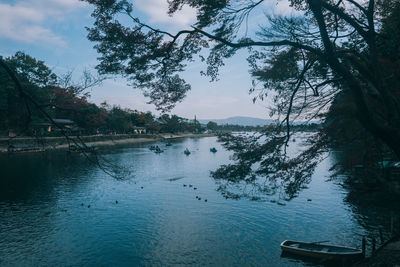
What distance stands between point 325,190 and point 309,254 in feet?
47.6

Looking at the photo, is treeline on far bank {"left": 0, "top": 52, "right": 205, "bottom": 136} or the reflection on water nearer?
treeline on far bank {"left": 0, "top": 52, "right": 205, "bottom": 136}

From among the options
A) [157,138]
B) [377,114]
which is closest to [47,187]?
[377,114]

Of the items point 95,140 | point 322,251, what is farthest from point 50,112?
point 322,251

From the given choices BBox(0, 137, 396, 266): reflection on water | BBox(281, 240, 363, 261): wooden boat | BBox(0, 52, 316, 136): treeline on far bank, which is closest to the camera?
BBox(0, 52, 316, 136): treeline on far bank

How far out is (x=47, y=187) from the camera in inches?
1017

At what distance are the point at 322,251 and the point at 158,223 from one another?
10.0 metres

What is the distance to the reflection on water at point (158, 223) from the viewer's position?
13.4 m

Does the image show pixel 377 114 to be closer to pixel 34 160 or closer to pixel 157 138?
pixel 34 160

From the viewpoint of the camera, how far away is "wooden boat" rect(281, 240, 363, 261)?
11742 mm

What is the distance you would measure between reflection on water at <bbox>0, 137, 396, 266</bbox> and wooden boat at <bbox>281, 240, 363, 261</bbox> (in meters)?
0.62

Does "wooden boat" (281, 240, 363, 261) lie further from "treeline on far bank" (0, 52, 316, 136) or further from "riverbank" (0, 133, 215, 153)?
"riverbank" (0, 133, 215, 153)

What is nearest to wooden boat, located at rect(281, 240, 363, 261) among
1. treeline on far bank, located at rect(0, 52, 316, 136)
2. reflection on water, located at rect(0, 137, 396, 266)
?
reflection on water, located at rect(0, 137, 396, 266)

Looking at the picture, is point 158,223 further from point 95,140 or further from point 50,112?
point 95,140

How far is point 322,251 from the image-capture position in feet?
40.0
